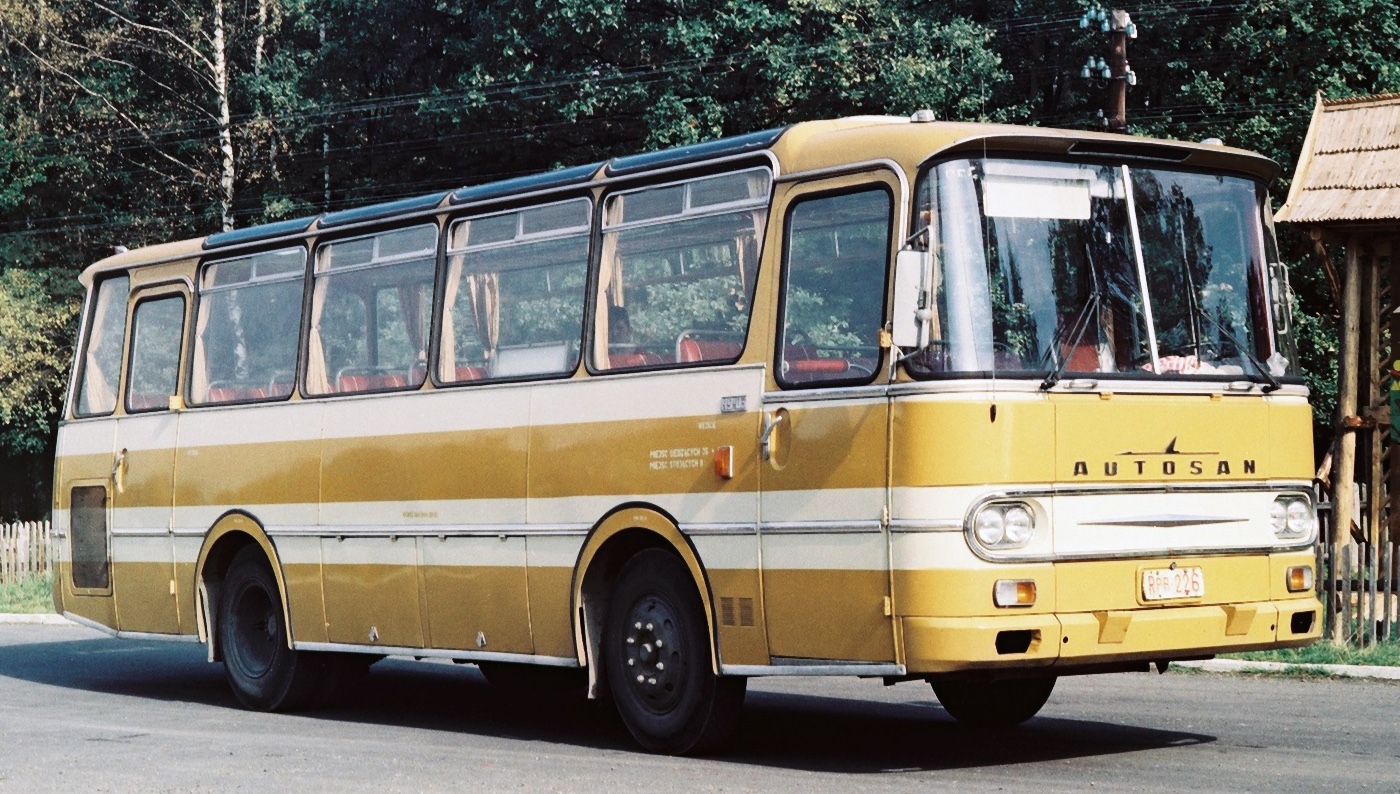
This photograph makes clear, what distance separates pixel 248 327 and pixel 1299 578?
26.6 feet

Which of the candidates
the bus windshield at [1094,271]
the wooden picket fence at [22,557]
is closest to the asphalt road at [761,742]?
the bus windshield at [1094,271]

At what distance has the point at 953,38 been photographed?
39.5m

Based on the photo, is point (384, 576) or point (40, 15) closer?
point (384, 576)

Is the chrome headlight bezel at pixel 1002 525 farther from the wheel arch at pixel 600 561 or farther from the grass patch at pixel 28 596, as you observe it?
the grass patch at pixel 28 596

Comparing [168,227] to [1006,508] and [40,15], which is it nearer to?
[40,15]

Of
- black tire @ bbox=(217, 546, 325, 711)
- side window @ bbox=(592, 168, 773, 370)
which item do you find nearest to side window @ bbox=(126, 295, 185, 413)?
black tire @ bbox=(217, 546, 325, 711)

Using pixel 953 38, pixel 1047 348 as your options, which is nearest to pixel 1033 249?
pixel 1047 348

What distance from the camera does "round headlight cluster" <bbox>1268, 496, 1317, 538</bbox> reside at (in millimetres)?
10820

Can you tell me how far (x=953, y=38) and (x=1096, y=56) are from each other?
4.32 m

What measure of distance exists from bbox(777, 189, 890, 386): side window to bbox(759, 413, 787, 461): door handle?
186mm

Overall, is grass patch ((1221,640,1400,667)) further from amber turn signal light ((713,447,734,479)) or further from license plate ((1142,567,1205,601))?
amber turn signal light ((713,447,734,479))

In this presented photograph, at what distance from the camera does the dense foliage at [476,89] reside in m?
38.8

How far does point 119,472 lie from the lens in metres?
16.3

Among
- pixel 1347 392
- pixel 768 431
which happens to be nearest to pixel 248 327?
pixel 768 431
